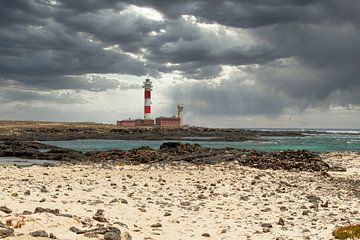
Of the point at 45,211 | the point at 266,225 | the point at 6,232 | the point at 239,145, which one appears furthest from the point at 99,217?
the point at 239,145

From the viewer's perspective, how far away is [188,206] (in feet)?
53.6

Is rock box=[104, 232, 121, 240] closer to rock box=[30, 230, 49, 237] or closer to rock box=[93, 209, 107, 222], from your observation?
rock box=[30, 230, 49, 237]

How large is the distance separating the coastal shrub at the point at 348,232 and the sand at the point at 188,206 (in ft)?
0.93

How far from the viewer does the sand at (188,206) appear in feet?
40.6

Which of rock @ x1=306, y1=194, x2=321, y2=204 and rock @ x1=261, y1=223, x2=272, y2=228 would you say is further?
rock @ x1=306, y1=194, x2=321, y2=204

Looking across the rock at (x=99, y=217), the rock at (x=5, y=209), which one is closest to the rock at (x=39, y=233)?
the rock at (x=5, y=209)

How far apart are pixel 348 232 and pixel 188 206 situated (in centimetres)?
612

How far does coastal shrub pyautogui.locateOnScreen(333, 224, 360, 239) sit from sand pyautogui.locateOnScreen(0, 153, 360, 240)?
0.93 ft

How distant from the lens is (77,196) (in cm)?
1706

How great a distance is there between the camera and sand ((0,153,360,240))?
12367mm

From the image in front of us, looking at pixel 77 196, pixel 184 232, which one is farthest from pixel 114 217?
pixel 77 196

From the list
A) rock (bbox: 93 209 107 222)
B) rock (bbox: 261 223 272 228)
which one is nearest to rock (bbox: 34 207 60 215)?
rock (bbox: 93 209 107 222)

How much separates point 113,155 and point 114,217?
98.0 ft

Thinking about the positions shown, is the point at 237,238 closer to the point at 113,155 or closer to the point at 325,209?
the point at 325,209
